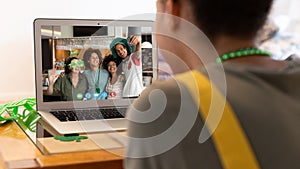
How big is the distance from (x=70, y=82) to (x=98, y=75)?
0.09 metres

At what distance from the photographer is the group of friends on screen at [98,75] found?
4.19 ft

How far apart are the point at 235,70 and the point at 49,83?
2.95 feet

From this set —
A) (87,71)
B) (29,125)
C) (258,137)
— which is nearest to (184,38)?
(258,137)

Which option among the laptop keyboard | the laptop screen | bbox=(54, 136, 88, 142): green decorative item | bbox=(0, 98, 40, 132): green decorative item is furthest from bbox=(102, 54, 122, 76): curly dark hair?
bbox=(54, 136, 88, 142): green decorative item

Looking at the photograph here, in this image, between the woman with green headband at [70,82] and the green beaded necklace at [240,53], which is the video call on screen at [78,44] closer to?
the woman with green headband at [70,82]

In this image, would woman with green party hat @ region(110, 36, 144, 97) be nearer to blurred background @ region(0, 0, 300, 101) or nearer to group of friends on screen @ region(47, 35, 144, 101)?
group of friends on screen @ region(47, 35, 144, 101)

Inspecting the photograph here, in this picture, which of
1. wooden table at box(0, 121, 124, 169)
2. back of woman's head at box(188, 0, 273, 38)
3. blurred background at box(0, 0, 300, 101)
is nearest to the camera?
back of woman's head at box(188, 0, 273, 38)

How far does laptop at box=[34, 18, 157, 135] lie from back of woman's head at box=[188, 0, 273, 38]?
700 mm

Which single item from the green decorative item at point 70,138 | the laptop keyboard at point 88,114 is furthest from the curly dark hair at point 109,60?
the green decorative item at point 70,138

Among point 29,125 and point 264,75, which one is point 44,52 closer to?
point 29,125

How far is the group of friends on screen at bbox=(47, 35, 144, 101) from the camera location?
1278 millimetres

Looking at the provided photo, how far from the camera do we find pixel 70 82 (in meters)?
1.28

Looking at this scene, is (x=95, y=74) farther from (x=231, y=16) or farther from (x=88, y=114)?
(x=231, y=16)

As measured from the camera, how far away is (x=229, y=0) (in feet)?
1.59
